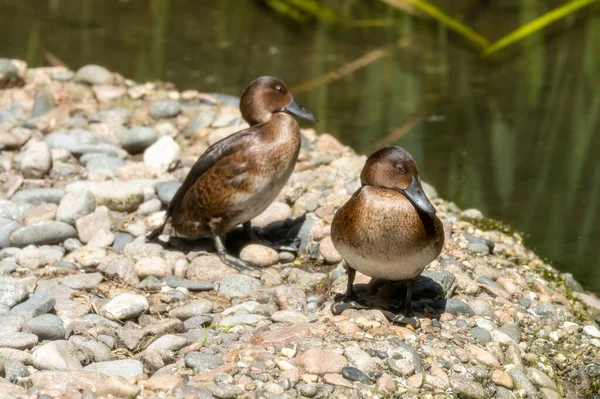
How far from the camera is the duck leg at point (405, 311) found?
4242mm

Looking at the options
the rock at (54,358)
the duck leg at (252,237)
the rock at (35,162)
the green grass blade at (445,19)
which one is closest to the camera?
the rock at (54,358)

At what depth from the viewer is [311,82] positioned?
29.1 ft

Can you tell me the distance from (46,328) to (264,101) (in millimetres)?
1816

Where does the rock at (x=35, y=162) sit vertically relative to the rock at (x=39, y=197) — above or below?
above

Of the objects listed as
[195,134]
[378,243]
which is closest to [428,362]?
[378,243]

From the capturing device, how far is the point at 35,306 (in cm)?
432

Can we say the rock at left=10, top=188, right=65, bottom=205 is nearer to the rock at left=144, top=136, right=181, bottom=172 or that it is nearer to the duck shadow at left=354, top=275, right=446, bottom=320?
the rock at left=144, top=136, right=181, bottom=172

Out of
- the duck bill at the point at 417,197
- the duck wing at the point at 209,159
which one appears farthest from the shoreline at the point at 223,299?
the duck bill at the point at 417,197

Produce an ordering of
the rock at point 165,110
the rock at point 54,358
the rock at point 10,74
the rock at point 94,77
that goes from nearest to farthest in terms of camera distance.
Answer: the rock at point 54,358, the rock at point 165,110, the rock at point 10,74, the rock at point 94,77

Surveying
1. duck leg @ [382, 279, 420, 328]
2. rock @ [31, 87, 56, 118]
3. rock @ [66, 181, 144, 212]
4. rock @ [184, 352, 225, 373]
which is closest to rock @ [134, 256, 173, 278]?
rock @ [66, 181, 144, 212]

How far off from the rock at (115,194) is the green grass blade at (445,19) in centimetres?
416

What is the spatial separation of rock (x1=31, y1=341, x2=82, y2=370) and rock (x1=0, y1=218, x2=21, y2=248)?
1.56 metres

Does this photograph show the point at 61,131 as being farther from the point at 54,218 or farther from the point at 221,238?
the point at 221,238

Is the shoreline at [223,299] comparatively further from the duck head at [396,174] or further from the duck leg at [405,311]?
the duck head at [396,174]
